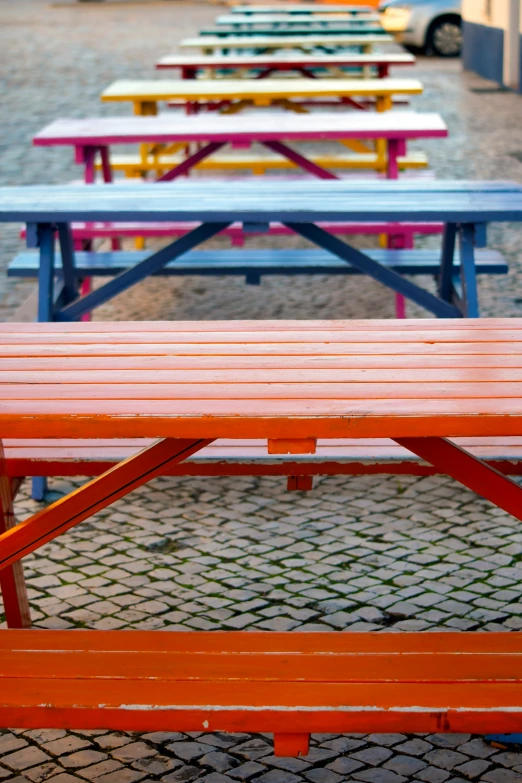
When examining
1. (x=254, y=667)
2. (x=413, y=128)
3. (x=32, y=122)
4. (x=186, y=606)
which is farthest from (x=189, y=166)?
(x=32, y=122)

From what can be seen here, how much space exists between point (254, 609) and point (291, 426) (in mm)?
1322

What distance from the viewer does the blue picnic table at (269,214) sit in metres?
4.47

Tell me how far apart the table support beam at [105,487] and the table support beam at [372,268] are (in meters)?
2.22

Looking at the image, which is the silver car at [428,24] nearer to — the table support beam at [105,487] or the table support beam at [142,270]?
the table support beam at [142,270]

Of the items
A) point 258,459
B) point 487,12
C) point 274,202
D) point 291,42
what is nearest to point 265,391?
point 258,459

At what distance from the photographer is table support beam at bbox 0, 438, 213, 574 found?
256 centimetres

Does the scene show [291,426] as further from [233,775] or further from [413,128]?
[413,128]

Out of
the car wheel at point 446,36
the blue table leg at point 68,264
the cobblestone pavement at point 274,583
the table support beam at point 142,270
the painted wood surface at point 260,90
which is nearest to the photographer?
the cobblestone pavement at point 274,583

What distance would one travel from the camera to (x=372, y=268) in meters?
4.72

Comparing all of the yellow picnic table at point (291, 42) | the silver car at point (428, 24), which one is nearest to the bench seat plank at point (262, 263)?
the yellow picnic table at point (291, 42)

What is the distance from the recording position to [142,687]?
2.23 m

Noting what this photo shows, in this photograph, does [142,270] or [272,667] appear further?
[142,270]

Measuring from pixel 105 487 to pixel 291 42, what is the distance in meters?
9.06

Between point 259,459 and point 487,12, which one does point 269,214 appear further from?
point 487,12
